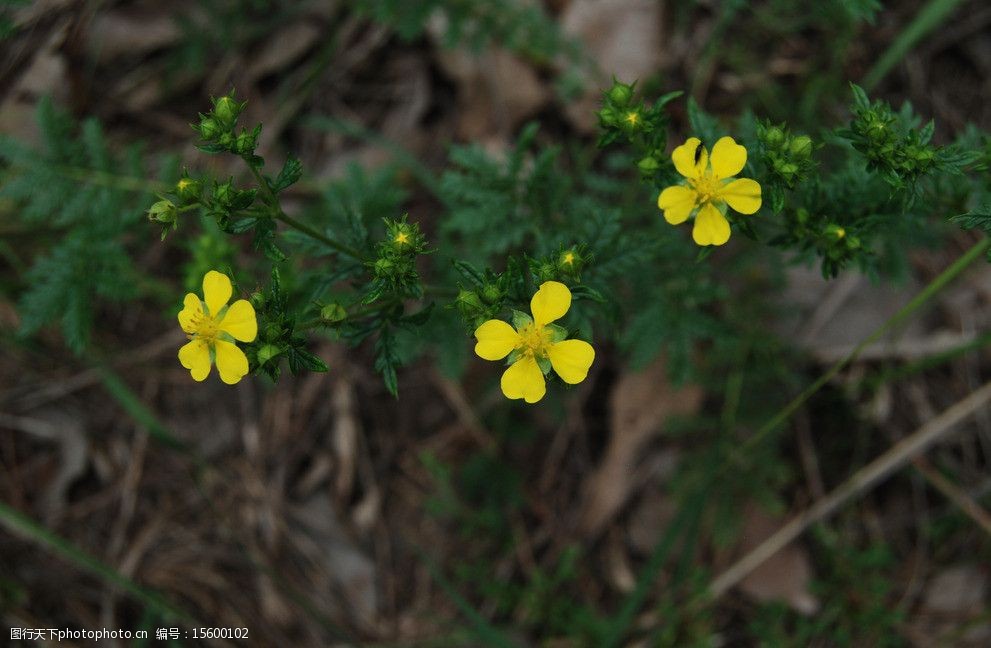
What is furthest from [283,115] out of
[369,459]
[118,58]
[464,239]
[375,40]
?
[369,459]

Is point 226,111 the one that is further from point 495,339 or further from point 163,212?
point 495,339

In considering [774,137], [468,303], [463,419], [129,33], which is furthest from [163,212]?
[129,33]

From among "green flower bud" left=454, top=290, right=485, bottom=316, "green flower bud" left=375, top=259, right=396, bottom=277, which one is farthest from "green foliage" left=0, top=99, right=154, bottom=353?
"green flower bud" left=454, top=290, right=485, bottom=316

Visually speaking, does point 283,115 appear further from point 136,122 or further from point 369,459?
point 369,459

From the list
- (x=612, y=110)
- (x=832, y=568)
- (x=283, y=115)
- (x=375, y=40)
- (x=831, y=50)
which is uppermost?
(x=375, y=40)

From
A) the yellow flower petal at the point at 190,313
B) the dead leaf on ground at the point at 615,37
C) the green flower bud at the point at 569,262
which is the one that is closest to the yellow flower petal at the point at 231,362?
the yellow flower petal at the point at 190,313
